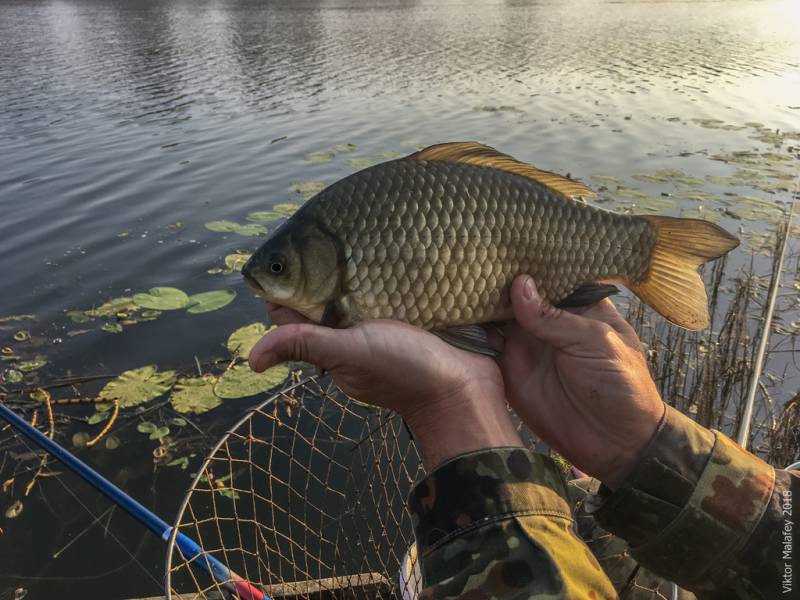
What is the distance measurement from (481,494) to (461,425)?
0.27 m

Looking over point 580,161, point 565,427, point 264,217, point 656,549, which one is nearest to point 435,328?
point 565,427

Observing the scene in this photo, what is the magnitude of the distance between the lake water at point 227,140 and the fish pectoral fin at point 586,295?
300 cm

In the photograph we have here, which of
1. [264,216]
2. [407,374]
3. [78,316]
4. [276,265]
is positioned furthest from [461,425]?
[264,216]

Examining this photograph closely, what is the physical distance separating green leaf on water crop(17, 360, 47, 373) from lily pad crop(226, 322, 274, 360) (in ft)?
5.26

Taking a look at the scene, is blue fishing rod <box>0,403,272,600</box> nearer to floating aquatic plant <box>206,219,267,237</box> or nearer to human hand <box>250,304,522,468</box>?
human hand <box>250,304,522,468</box>

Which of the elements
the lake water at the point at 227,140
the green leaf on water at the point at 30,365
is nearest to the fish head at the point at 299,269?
the lake water at the point at 227,140

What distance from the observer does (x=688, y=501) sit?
1856mm

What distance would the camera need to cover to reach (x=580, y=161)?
10430 millimetres

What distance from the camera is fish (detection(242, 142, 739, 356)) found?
6.81ft

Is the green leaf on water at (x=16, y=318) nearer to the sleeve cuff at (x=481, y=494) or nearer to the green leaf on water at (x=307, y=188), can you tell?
the green leaf on water at (x=307, y=188)

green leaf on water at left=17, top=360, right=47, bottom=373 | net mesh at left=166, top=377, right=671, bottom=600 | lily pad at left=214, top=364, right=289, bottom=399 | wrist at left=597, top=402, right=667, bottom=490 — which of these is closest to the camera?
wrist at left=597, top=402, right=667, bottom=490

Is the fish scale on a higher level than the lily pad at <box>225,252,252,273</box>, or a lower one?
higher

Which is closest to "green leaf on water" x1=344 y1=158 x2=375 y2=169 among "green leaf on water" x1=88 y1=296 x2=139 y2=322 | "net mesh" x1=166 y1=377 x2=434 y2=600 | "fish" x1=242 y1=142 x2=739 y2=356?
"green leaf on water" x1=88 y1=296 x2=139 y2=322

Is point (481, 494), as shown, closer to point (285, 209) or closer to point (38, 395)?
point (38, 395)
